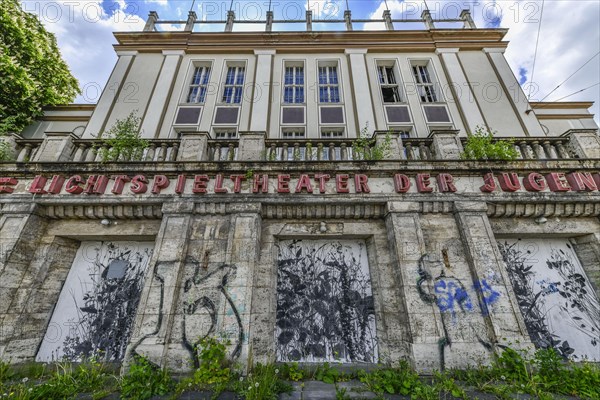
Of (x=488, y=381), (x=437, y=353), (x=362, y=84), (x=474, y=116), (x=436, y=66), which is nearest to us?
(x=488, y=381)

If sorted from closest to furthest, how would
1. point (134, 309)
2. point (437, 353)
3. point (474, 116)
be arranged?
point (437, 353) → point (134, 309) → point (474, 116)

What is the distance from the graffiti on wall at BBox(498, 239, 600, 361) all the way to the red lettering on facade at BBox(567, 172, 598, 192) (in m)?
1.50

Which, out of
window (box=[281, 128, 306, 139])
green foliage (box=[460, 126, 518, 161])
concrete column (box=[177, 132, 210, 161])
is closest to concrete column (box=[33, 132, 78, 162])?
concrete column (box=[177, 132, 210, 161])

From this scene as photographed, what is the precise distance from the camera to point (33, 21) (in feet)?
43.0

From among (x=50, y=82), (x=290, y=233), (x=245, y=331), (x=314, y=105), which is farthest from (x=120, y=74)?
(x=245, y=331)

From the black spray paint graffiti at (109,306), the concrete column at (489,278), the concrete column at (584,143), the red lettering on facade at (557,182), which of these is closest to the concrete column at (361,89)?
the concrete column at (489,278)

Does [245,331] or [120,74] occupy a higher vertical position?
[120,74]

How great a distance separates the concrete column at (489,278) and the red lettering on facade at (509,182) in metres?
0.84

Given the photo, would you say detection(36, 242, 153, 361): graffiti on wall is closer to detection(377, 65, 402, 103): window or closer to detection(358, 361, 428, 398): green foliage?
detection(358, 361, 428, 398): green foliage

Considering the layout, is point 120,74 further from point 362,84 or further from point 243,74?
point 362,84

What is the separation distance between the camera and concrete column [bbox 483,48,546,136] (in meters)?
10.8

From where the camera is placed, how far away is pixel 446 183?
6.72 m

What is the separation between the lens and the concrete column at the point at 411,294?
5141mm

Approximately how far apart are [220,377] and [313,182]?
4.82m
